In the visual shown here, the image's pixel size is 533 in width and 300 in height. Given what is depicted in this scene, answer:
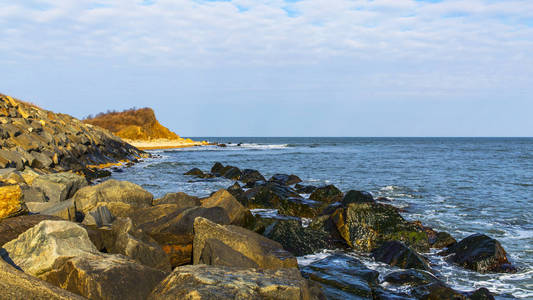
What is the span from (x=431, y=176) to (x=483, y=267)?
738 inches

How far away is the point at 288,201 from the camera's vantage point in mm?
12742

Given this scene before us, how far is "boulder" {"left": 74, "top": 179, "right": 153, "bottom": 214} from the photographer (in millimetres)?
9188

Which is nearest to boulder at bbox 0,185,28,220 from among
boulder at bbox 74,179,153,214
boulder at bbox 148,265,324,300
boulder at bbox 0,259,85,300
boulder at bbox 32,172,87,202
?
boulder at bbox 74,179,153,214

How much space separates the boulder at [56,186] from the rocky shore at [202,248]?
3 centimetres

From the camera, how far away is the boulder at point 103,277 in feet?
13.3

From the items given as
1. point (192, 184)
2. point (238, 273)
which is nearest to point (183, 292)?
point (238, 273)

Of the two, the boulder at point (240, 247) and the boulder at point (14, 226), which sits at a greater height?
the boulder at point (14, 226)

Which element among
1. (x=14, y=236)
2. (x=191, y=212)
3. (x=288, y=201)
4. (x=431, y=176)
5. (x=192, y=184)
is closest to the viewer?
(x=14, y=236)

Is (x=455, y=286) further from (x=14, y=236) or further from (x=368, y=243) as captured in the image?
(x=14, y=236)

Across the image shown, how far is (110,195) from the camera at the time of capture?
9.44 metres

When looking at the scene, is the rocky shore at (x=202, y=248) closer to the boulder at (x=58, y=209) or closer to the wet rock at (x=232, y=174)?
the boulder at (x=58, y=209)

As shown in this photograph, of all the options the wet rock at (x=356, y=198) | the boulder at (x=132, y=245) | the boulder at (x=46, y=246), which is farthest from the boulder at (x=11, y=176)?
the wet rock at (x=356, y=198)

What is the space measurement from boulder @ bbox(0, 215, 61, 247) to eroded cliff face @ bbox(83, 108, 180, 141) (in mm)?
75687

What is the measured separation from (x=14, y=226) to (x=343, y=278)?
534 cm
